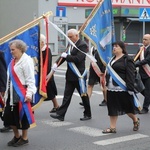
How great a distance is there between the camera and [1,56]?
22.5 feet

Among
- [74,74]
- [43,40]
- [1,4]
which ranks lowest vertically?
[74,74]

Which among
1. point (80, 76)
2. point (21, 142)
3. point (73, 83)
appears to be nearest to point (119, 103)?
point (80, 76)

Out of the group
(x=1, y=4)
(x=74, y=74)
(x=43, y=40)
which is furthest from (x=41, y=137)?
(x=1, y=4)

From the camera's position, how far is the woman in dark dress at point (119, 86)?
7.34m

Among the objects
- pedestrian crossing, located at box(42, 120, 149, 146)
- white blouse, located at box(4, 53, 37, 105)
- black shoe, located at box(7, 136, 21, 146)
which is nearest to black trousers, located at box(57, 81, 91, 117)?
pedestrian crossing, located at box(42, 120, 149, 146)

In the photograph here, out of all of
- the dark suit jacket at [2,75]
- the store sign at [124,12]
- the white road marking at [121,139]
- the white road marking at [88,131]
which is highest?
the store sign at [124,12]

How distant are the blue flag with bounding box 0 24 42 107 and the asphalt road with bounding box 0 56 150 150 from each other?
0.70 meters

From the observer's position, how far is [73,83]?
8.61 metres

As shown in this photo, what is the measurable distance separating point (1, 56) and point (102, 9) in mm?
2501

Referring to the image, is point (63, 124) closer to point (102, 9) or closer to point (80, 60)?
point (80, 60)

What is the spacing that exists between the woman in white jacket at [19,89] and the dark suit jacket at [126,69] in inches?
→ 66.8

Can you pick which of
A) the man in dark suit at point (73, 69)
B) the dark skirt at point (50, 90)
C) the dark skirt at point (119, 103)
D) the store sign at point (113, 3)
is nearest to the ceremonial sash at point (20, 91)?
the dark skirt at point (119, 103)

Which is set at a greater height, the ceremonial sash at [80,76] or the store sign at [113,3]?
the store sign at [113,3]

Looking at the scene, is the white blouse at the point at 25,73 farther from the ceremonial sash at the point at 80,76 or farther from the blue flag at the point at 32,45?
the ceremonial sash at the point at 80,76
